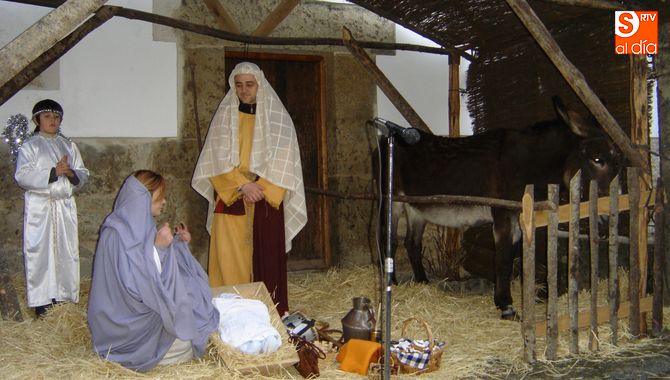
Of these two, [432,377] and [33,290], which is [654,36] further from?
[33,290]

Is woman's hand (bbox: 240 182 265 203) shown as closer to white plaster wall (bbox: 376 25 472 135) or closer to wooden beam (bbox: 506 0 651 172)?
wooden beam (bbox: 506 0 651 172)

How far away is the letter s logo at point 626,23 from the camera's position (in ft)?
17.1

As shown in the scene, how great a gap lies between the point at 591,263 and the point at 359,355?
1744 millimetres

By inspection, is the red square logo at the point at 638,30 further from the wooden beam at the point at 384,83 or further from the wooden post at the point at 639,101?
the wooden beam at the point at 384,83

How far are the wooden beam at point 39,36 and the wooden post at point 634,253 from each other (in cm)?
369

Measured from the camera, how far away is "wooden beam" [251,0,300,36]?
20.5 feet

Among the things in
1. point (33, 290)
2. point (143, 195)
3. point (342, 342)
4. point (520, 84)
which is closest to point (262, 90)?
point (143, 195)

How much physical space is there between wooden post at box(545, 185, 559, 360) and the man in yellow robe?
6.83 ft

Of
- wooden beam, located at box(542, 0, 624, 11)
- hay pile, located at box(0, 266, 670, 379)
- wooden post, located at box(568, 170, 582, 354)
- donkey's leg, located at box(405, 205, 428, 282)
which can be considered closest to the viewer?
hay pile, located at box(0, 266, 670, 379)

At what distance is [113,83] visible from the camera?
6316 mm

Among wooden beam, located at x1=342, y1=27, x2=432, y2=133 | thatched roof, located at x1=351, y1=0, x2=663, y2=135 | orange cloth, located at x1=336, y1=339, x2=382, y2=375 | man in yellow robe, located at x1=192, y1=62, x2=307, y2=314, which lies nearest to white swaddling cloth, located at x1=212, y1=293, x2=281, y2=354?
orange cloth, located at x1=336, y1=339, x2=382, y2=375

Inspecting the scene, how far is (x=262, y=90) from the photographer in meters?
5.27

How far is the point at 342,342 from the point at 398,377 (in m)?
0.65

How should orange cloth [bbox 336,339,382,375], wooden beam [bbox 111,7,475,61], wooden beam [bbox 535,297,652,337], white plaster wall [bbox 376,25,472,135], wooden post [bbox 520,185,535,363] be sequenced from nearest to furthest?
orange cloth [bbox 336,339,382,375]
wooden post [bbox 520,185,535,363]
wooden beam [bbox 535,297,652,337]
wooden beam [bbox 111,7,475,61]
white plaster wall [bbox 376,25,472,135]
